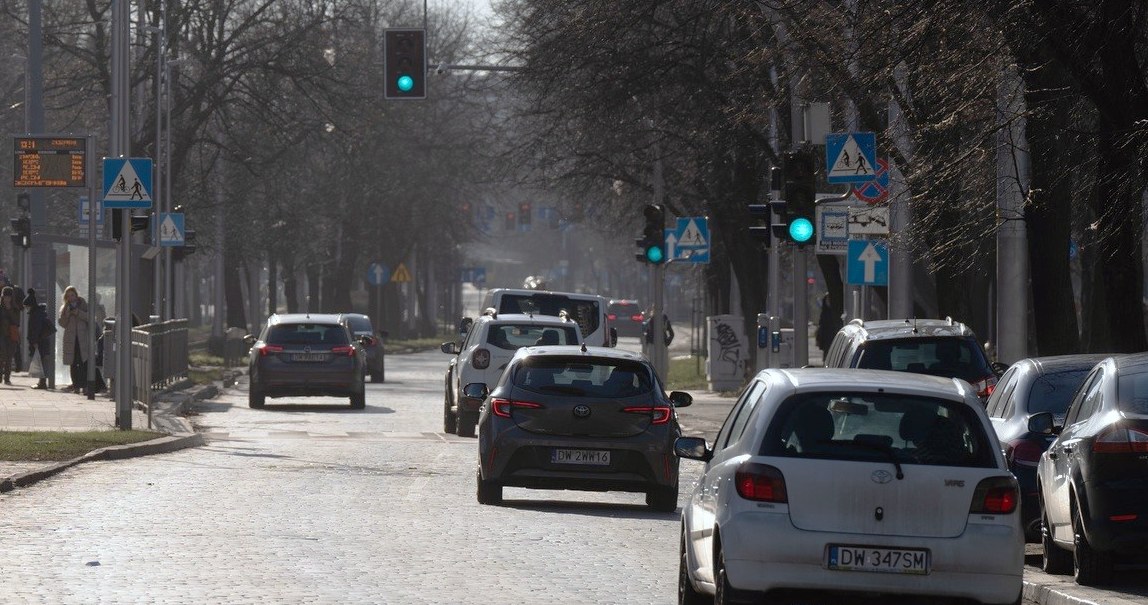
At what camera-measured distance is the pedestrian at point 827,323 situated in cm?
3891

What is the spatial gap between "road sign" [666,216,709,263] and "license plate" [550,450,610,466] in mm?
19357

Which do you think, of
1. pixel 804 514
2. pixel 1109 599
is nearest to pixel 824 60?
pixel 1109 599

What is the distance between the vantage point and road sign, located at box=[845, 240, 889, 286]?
2602cm

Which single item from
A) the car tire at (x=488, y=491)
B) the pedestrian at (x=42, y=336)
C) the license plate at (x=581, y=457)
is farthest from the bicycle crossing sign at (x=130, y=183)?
the pedestrian at (x=42, y=336)

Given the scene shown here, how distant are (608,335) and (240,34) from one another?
53.1 feet

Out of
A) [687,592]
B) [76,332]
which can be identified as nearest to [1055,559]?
[687,592]

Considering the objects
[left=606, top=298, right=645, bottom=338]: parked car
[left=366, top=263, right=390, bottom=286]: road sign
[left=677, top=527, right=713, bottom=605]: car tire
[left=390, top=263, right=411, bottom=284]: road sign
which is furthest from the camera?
[left=606, top=298, right=645, bottom=338]: parked car

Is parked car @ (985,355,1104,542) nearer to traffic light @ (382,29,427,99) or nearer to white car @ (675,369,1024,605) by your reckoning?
white car @ (675,369,1024,605)

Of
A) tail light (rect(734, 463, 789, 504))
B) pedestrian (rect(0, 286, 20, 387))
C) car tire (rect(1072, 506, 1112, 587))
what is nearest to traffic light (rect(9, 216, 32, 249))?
pedestrian (rect(0, 286, 20, 387))

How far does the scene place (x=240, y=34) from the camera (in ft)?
150

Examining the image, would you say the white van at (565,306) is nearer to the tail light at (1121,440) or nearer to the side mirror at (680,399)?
the side mirror at (680,399)

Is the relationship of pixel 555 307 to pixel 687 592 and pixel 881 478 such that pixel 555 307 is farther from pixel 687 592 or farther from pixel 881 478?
pixel 881 478

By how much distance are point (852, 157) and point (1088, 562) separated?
11.2m

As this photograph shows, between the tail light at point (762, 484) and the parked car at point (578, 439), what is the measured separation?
717cm
